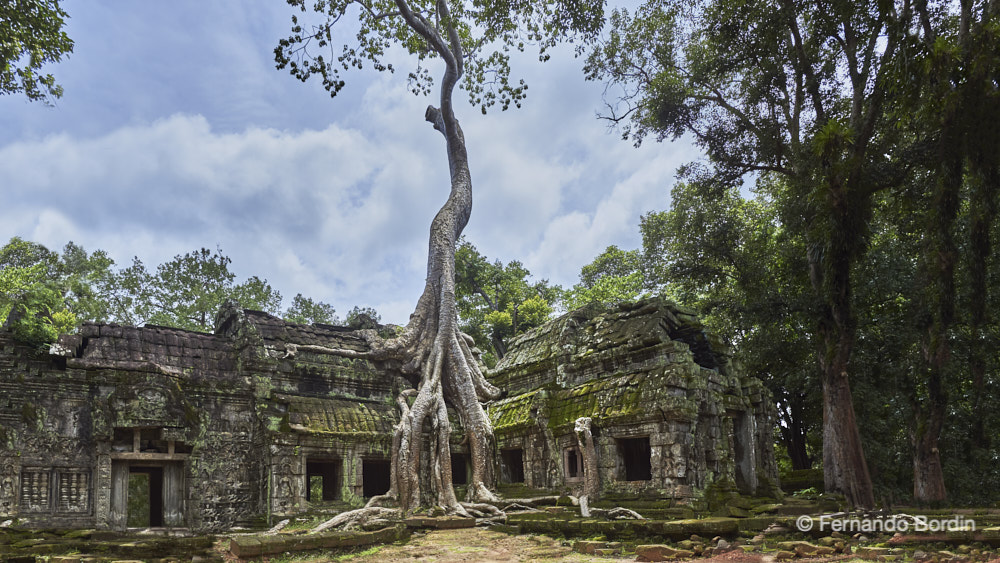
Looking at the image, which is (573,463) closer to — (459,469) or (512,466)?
(512,466)

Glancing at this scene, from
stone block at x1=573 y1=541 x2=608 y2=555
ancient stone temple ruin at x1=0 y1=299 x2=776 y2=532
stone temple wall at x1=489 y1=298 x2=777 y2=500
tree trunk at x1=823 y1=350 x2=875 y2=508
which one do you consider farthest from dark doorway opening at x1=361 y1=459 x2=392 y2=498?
tree trunk at x1=823 y1=350 x2=875 y2=508

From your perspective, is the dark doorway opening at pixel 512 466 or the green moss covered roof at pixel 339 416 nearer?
the green moss covered roof at pixel 339 416

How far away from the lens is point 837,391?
11945 millimetres

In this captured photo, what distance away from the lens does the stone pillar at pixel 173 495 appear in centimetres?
1197

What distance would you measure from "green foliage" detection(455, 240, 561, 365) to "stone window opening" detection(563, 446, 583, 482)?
13.4m

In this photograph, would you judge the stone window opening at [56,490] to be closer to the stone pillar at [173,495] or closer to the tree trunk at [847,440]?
the stone pillar at [173,495]

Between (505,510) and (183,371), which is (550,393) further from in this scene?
(183,371)

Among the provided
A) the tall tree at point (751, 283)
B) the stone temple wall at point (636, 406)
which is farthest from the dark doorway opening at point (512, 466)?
the tall tree at point (751, 283)

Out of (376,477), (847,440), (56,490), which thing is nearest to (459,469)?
(376,477)

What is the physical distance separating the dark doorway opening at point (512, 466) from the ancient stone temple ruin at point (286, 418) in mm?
102

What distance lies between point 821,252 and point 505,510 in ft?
24.2

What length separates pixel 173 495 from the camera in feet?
39.8

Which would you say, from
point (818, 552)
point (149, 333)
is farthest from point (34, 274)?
point (818, 552)

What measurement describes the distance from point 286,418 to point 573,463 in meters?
5.74
